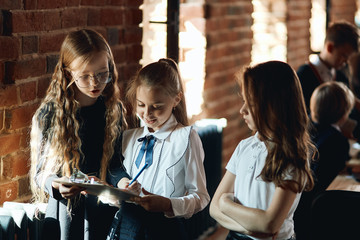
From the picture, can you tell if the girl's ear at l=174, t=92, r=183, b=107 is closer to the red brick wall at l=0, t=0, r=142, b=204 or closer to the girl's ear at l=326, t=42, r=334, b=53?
the red brick wall at l=0, t=0, r=142, b=204

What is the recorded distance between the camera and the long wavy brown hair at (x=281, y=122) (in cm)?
188

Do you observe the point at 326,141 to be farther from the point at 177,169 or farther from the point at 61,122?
the point at 61,122

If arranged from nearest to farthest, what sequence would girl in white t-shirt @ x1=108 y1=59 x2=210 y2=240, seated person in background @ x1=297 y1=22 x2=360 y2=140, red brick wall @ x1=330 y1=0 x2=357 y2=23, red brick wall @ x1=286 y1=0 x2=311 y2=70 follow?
girl in white t-shirt @ x1=108 y1=59 x2=210 y2=240, seated person in background @ x1=297 y1=22 x2=360 y2=140, red brick wall @ x1=286 y1=0 x2=311 y2=70, red brick wall @ x1=330 y1=0 x2=357 y2=23

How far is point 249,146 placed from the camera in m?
2.05

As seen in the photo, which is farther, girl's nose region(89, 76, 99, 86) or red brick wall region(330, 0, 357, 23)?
red brick wall region(330, 0, 357, 23)

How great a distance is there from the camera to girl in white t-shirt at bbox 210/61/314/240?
6.17ft

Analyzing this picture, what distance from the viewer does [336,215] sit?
2160 mm

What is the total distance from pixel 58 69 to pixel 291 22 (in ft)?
12.6

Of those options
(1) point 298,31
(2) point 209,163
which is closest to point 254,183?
(2) point 209,163

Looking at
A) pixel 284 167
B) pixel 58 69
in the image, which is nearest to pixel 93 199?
pixel 58 69

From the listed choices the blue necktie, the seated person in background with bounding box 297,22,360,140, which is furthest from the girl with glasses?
the seated person in background with bounding box 297,22,360,140

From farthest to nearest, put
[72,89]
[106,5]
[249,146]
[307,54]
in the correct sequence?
[307,54] < [106,5] < [72,89] < [249,146]

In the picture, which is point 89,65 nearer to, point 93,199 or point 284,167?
point 93,199

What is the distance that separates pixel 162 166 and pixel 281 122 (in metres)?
0.47
